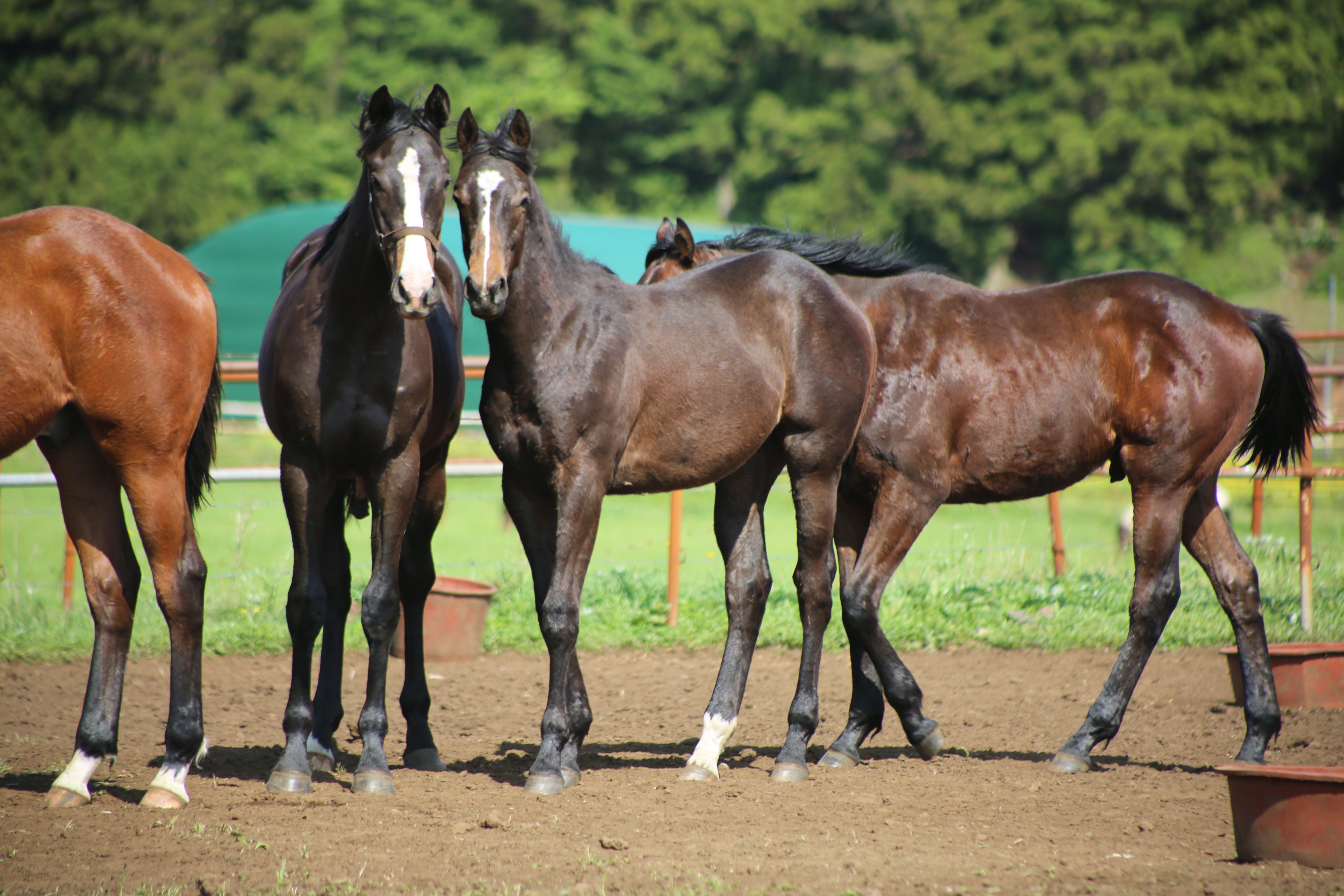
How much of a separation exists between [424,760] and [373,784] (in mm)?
531

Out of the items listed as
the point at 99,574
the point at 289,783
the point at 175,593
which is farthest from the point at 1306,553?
the point at 99,574

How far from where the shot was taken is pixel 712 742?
4754mm

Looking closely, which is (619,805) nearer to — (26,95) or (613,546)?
(613,546)

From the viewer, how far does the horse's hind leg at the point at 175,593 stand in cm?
407

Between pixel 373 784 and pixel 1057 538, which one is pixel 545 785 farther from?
pixel 1057 538

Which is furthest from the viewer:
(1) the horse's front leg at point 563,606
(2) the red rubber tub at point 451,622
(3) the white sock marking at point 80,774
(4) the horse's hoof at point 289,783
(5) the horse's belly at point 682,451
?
(2) the red rubber tub at point 451,622

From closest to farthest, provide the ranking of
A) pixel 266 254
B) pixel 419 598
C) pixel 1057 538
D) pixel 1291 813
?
pixel 1291 813 → pixel 419 598 → pixel 1057 538 → pixel 266 254

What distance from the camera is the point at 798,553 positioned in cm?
490

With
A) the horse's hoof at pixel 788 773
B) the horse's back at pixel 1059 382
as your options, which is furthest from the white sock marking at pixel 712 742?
the horse's back at pixel 1059 382

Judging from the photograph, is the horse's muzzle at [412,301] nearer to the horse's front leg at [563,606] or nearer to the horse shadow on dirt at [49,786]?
the horse's front leg at [563,606]

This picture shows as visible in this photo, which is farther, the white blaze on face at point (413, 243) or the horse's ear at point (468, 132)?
the horse's ear at point (468, 132)

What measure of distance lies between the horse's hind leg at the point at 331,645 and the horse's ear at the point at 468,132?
1.42 m

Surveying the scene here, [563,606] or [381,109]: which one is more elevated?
[381,109]

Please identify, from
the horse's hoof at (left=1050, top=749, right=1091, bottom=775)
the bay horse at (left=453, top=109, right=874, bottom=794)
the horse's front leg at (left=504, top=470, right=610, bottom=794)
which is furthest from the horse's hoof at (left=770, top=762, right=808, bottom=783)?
the horse's hoof at (left=1050, top=749, right=1091, bottom=775)
